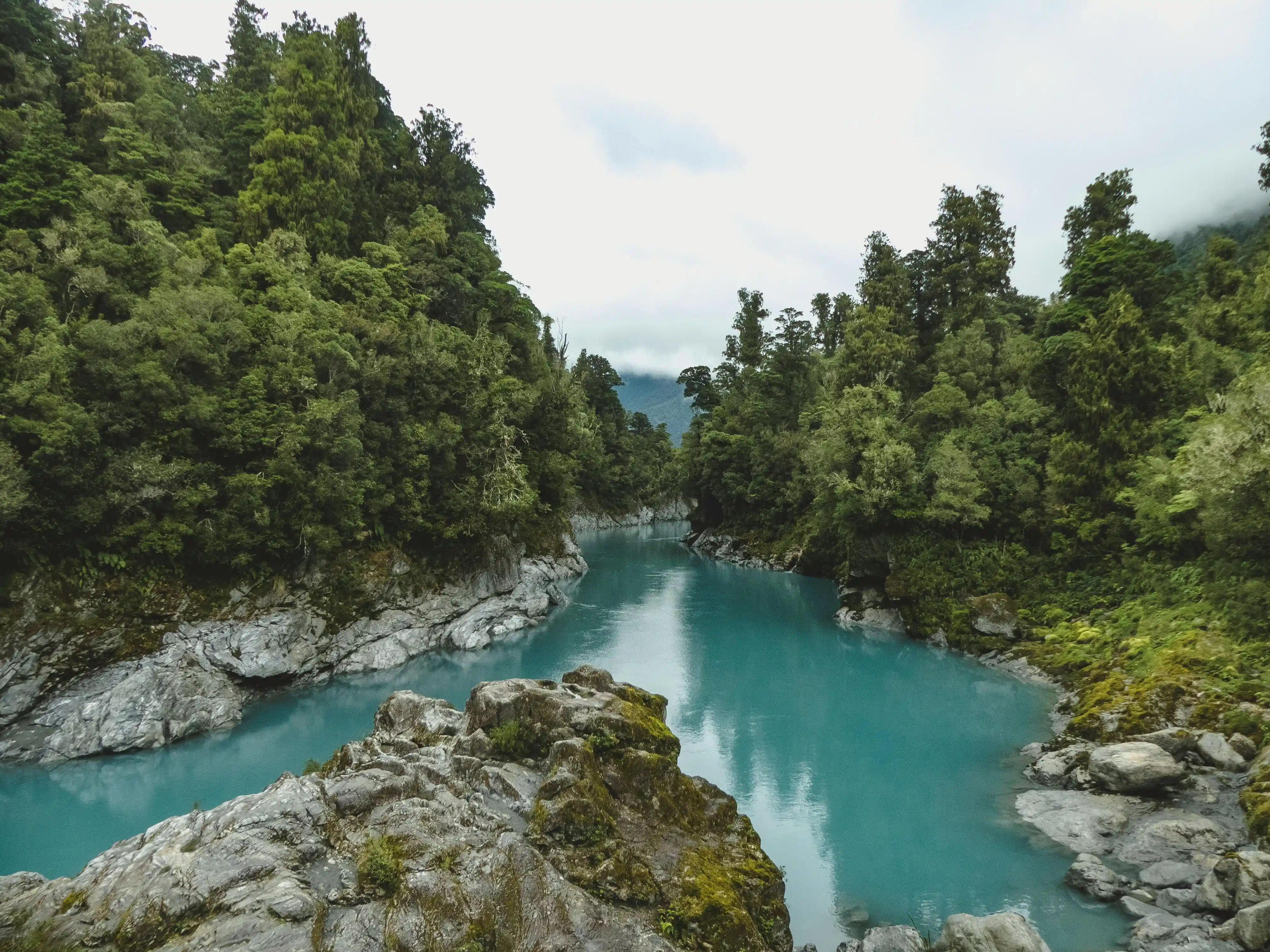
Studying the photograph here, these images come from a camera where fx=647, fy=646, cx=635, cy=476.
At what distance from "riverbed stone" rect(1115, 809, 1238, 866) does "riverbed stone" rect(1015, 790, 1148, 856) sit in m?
0.43

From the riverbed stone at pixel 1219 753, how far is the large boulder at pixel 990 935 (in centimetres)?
729

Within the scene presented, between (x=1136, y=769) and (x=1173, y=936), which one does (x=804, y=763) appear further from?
(x=1173, y=936)

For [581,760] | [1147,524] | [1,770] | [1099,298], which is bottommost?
[1,770]

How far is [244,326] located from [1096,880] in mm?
27343

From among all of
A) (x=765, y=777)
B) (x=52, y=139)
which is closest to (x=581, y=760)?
(x=765, y=777)

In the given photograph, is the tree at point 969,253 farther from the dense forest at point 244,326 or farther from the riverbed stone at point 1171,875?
the riverbed stone at point 1171,875

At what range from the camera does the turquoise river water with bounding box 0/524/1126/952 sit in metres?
12.1

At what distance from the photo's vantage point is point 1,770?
16109 millimetres

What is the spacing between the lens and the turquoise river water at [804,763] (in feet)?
39.8

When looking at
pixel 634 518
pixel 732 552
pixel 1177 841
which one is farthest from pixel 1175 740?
pixel 634 518

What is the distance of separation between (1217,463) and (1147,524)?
7927mm

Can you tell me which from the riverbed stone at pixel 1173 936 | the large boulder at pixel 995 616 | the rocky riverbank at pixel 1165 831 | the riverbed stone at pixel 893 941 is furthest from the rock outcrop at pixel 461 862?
the large boulder at pixel 995 616

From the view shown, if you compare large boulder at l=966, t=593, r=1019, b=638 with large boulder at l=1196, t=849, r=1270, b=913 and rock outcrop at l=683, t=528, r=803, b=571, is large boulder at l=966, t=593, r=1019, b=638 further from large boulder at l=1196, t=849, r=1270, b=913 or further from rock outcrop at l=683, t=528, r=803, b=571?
rock outcrop at l=683, t=528, r=803, b=571

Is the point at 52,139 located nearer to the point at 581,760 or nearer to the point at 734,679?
the point at 581,760
